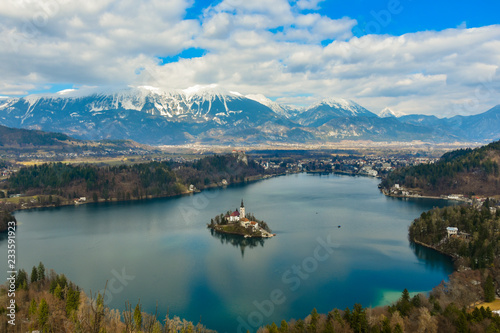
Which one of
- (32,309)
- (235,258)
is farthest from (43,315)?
(235,258)

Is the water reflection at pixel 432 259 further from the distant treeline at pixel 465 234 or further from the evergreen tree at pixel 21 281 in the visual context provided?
the evergreen tree at pixel 21 281

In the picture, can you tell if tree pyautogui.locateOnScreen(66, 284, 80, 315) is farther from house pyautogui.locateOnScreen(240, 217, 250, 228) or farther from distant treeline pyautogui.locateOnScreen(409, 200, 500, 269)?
distant treeline pyautogui.locateOnScreen(409, 200, 500, 269)

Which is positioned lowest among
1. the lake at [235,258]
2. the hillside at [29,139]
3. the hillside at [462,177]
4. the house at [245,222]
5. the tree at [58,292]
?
the lake at [235,258]

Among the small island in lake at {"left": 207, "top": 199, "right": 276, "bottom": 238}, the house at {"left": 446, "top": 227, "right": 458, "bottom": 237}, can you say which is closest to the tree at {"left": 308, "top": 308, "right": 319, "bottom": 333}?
the small island in lake at {"left": 207, "top": 199, "right": 276, "bottom": 238}

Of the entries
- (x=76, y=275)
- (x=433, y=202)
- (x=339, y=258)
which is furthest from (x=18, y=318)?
(x=433, y=202)

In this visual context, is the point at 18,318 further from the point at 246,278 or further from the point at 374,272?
the point at 374,272

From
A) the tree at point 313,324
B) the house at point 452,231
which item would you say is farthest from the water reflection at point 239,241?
the house at point 452,231
